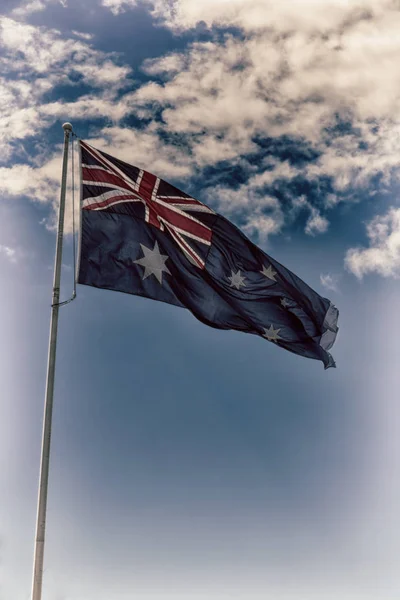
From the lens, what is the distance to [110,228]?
18438mm

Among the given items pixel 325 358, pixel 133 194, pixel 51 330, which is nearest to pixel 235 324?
pixel 325 358

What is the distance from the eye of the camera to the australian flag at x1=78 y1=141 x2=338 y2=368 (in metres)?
18.2

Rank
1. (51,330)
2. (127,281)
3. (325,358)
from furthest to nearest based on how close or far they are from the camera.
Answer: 1. (325,358)
2. (127,281)
3. (51,330)

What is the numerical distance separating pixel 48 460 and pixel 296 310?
32.4 feet

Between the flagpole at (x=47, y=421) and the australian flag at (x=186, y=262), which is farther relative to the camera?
the australian flag at (x=186, y=262)

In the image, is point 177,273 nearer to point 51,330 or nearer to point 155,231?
point 155,231

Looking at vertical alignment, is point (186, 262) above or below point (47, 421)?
above

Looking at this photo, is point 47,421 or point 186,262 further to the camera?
point 186,262

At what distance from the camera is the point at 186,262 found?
20.0 m

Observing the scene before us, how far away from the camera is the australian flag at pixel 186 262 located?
59.9 ft

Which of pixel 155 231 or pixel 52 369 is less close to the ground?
pixel 155 231

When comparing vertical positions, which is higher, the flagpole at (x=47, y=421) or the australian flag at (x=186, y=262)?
the australian flag at (x=186, y=262)

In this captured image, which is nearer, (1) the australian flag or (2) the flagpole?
(2) the flagpole

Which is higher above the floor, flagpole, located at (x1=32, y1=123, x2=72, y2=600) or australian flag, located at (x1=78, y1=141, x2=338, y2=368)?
australian flag, located at (x1=78, y1=141, x2=338, y2=368)
